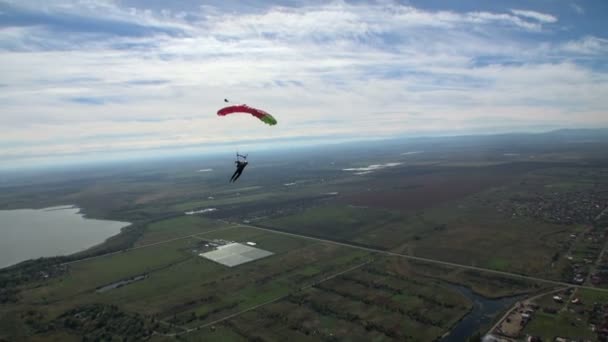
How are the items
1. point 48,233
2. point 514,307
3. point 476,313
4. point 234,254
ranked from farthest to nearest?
1. point 48,233
2. point 234,254
3. point 514,307
4. point 476,313

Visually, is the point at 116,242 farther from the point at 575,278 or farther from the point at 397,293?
the point at 575,278

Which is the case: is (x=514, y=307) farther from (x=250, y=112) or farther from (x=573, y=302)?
(x=250, y=112)

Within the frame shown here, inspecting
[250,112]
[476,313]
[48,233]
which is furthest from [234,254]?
[48,233]

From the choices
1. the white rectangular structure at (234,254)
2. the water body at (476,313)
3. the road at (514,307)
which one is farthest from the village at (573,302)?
the white rectangular structure at (234,254)

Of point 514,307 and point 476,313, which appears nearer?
point 476,313

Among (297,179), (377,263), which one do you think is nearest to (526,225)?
(377,263)

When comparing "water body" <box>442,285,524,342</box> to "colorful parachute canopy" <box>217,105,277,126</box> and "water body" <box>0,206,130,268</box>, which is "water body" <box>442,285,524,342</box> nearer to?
"colorful parachute canopy" <box>217,105,277,126</box>
